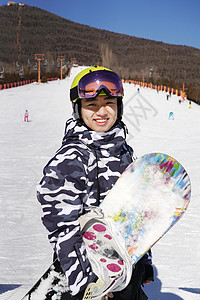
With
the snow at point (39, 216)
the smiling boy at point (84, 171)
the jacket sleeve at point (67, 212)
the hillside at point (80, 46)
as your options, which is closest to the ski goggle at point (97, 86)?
the smiling boy at point (84, 171)

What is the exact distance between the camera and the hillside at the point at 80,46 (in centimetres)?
12559

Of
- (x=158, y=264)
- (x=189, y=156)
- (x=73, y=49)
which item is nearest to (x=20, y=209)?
(x=158, y=264)

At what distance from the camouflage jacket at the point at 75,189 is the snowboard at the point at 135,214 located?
2.1 inches

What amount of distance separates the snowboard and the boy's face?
0.79 feet

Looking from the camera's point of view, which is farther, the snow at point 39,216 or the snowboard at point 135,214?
the snow at point 39,216

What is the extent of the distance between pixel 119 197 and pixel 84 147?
0.28m

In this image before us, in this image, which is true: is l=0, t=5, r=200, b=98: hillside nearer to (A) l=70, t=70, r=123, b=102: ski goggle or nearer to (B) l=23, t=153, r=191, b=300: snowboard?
(A) l=70, t=70, r=123, b=102: ski goggle

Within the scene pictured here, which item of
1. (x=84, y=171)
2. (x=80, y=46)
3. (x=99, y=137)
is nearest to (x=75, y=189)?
(x=84, y=171)

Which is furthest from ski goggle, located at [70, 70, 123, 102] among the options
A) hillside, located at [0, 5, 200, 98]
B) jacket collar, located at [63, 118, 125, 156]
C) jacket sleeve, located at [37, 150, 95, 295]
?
hillside, located at [0, 5, 200, 98]

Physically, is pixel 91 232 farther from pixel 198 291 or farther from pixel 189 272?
pixel 189 272

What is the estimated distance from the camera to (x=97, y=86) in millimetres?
1683

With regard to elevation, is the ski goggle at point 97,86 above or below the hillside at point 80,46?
below

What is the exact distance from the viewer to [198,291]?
354cm

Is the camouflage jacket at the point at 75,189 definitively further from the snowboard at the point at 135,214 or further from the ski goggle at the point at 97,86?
the ski goggle at the point at 97,86
